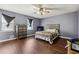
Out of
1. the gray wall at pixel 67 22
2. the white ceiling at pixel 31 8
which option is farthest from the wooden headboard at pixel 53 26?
the white ceiling at pixel 31 8

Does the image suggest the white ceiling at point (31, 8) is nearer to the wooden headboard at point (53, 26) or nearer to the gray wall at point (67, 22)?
the gray wall at point (67, 22)

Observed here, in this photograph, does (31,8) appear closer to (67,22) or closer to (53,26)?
(53,26)

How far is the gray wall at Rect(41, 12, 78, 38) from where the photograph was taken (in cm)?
112

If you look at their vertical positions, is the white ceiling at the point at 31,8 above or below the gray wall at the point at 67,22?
above

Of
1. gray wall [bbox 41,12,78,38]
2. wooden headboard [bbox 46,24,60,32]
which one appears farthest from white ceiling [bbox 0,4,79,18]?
wooden headboard [bbox 46,24,60,32]

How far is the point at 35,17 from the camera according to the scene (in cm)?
129

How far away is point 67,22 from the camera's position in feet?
3.99

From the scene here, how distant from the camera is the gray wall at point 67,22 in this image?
3.66ft

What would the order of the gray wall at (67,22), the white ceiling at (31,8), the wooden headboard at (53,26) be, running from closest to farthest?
the white ceiling at (31,8) < the gray wall at (67,22) < the wooden headboard at (53,26)

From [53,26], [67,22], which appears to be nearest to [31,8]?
[53,26]

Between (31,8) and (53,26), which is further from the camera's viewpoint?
(53,26)

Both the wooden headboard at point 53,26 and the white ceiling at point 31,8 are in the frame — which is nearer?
the white ceiling at point 31,8
